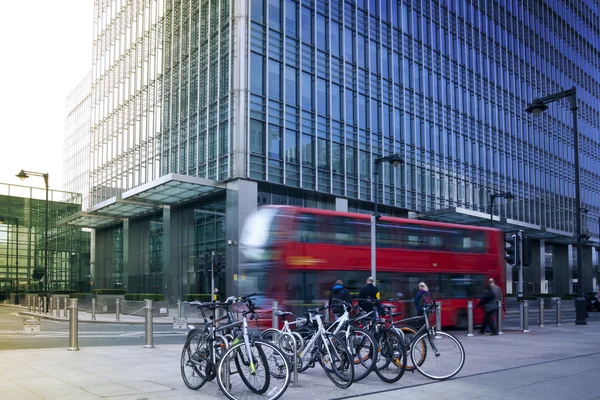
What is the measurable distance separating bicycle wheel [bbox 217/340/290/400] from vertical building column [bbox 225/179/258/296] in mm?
25524

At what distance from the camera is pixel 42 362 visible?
10.9 m

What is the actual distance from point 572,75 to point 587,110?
508 cm

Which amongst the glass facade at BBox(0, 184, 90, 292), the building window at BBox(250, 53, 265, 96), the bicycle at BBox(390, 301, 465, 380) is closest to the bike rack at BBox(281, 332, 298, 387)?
the bicycle at BBox(390, 301, 465, 380)

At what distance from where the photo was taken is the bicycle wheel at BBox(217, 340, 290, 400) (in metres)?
7.29

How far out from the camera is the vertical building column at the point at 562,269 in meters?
62.2

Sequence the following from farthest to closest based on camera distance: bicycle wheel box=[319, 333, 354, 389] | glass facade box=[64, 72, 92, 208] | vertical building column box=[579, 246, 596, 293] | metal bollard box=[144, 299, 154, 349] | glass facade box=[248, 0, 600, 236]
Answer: glass facade box=[64, 72, 92, 208], vertical building column box=[579, 246, 596, 293], glass facade box=[248, 0, 600, 236], metal bollard box=[144, 299, 154, 349], bicycle wheel box=[319, 333, 354, 389]

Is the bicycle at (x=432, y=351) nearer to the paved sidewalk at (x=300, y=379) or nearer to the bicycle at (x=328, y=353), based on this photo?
the paved sidewalk at (x=300, y=379)

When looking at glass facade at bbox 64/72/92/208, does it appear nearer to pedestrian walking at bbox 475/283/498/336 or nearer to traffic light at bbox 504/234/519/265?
pedestrian walking at bbox 475/283/498/336

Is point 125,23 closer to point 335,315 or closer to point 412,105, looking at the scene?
point 412,105

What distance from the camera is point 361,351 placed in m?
9.03

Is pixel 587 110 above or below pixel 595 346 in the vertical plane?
above

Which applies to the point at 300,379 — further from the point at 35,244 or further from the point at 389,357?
the point at 35,244

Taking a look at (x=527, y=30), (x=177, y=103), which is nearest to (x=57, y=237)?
(x=177, y=103)

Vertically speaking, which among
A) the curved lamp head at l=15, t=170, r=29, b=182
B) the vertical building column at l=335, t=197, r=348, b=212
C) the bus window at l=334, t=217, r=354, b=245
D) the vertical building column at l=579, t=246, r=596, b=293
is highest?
the curved lamp head at l=15, t=170, r=29, b=182
